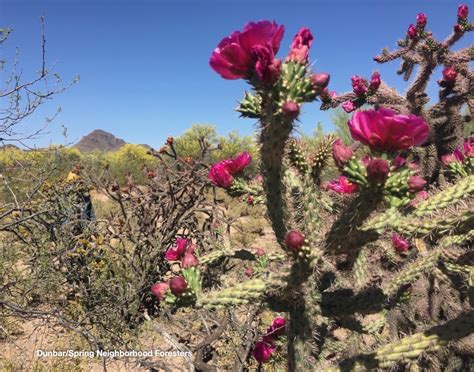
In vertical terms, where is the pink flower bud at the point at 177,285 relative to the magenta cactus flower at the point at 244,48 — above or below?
below

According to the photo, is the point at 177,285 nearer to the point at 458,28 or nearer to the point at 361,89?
the point at 361,89

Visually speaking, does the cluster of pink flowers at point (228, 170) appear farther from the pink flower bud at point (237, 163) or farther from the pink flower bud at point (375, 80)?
the pink flower bud at point (375, 80)

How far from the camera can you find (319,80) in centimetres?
131

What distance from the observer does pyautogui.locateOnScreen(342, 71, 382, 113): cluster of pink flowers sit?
4.51m

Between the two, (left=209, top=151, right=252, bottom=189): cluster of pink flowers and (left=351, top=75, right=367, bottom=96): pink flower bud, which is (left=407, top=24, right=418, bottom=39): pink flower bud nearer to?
(left=351, top=75, right=367, bottom=96): pink flower bud

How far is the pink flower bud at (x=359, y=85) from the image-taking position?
15.1 feet

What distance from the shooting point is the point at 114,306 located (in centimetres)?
446

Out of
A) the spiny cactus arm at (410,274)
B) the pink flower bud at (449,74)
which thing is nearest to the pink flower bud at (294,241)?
the spiny cactus arm at (410,274)

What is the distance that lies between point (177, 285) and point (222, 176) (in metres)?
0.73

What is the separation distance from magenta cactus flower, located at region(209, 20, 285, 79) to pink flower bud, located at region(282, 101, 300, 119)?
0.18 metres

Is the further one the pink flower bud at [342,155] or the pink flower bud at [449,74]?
the pink flower bud at [449,74]

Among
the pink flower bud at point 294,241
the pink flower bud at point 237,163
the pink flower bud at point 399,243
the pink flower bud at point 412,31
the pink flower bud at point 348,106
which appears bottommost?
the pink flower bud at point 294,241

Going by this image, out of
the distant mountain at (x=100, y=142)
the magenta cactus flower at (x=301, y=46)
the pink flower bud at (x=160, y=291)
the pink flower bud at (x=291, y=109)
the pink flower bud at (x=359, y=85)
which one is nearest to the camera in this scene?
the pink flower bud at (x=291, y=109)

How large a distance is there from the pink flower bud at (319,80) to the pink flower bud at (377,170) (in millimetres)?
308
